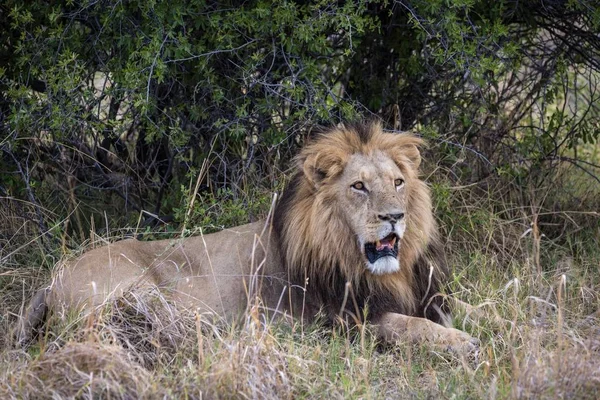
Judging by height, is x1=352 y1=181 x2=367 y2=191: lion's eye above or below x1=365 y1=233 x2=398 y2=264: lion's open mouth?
above

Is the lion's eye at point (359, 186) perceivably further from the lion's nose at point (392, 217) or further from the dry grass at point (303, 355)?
the dry grass at point (303, 355)

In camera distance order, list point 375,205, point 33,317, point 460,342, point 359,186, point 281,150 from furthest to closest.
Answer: point 281,150 → point 33,317 → point 359,186 → point 375,205 → point 460,342

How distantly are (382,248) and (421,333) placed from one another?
46 cm

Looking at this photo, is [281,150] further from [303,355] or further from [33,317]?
[303,355]

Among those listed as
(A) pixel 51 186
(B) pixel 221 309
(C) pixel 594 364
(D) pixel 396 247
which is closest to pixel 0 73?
(A) pixel 51 186

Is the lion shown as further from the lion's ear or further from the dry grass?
the dry grass

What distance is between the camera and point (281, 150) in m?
6.58

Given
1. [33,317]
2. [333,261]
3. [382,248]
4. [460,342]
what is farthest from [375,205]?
[33,317]

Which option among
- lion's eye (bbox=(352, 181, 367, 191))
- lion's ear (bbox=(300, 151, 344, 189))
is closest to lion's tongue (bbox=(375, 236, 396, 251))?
lion's eye (bbox=(352, 181, 367, 191))

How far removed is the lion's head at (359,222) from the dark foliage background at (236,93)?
21.8 inches

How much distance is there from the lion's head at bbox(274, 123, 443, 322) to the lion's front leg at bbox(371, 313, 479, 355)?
0.11 m

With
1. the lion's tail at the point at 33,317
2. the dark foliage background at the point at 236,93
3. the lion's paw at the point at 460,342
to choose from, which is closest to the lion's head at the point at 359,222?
the lion's paw at the point at 460,342

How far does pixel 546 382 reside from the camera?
3805 mm

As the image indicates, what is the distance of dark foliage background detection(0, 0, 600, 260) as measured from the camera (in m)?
5.79
